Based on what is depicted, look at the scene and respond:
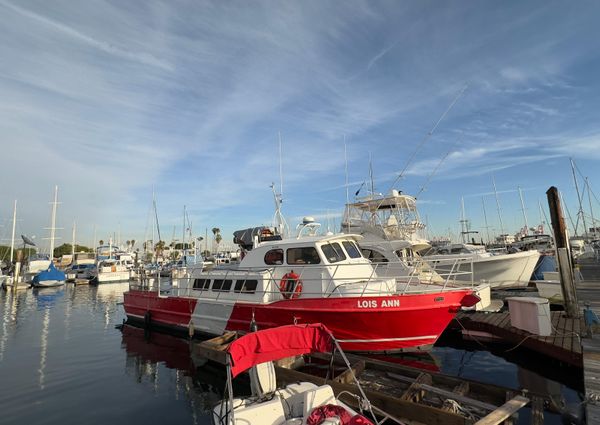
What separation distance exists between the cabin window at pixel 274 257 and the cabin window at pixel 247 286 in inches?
30.7

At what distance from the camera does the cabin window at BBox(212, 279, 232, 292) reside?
1219 centimetres

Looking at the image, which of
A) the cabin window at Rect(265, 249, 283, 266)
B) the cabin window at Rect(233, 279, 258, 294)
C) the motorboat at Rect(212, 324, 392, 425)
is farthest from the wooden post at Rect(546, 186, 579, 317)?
the cabin window at Rect(233, 279, 258, 294)

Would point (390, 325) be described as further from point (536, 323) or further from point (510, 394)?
point (536, 323)

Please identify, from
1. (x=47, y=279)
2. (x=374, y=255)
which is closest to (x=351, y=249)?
(x=374, y=255)

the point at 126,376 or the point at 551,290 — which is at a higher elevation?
the point at 551,290

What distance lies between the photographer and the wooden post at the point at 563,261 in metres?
11.5

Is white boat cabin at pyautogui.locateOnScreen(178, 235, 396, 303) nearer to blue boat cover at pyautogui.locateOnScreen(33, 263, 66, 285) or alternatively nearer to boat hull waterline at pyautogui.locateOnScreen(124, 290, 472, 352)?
boat hull waterline at pyautogui.locateOnScreen(124, 290, 472, 352)

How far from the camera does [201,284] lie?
43.6 feet

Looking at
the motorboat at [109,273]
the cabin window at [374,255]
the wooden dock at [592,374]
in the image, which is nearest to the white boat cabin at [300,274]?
the wooden dock at [592,374]

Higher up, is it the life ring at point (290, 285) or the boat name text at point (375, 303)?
the life ring at point (290, 285)

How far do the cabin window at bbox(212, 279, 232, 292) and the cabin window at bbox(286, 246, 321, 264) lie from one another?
8.37 ft

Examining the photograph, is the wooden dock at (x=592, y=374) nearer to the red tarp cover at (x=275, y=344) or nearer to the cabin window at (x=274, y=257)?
the red tarp cover at (x=275, y=344)

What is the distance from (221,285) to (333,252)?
13.8 feet

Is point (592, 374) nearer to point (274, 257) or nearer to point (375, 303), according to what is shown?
point (375, 303)
